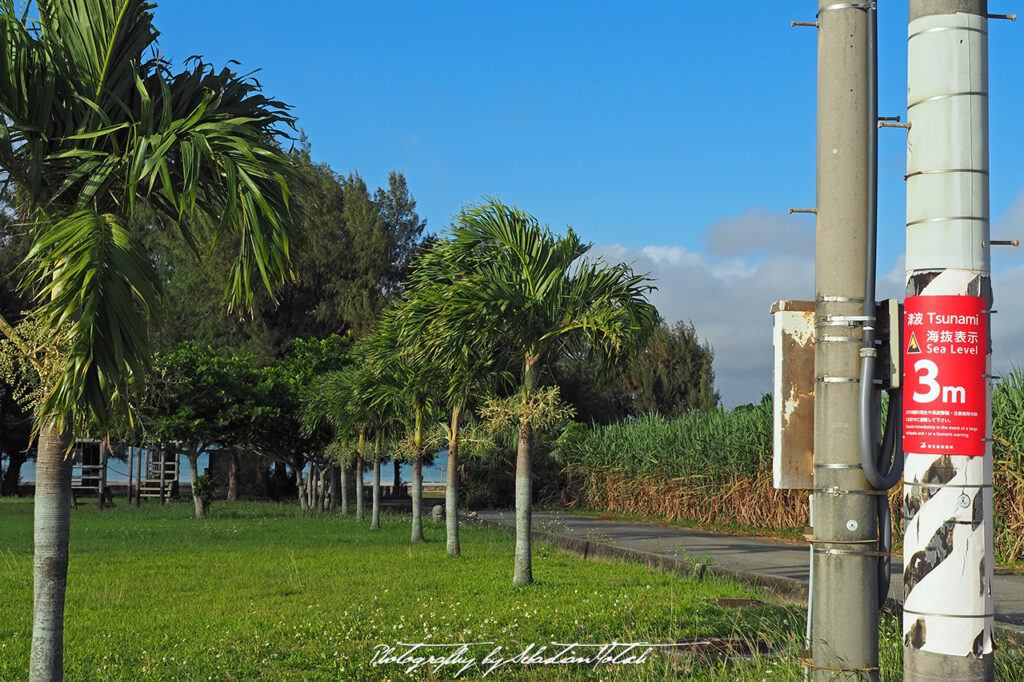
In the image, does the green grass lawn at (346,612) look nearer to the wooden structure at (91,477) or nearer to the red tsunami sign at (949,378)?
the red tsunami sign at (949,378)

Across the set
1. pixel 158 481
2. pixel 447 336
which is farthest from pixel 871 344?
pixel 158 481

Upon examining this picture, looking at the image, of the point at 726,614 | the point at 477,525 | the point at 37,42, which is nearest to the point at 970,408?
the point at 37,42

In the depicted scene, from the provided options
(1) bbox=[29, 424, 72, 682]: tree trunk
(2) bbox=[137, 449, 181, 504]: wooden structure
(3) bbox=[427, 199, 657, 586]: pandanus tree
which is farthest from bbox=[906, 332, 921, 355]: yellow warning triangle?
(2) bbox=[137, 449, 181, 504]: wooden structure

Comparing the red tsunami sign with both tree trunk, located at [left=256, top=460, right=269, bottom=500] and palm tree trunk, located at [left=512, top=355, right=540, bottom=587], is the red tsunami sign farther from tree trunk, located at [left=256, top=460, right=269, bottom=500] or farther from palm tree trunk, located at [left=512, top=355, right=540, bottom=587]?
tree trunk, located at [left=256, top=460, right=269, bottom=500]

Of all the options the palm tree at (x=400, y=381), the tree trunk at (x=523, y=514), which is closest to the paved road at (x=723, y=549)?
the tree trunk at (x=523, y=514)

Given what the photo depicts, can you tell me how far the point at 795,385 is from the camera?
373cm

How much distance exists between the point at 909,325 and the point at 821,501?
2.36ft

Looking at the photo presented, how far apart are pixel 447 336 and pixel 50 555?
6.27 m

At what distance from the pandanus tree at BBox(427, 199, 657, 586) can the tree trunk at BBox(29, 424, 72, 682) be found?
19.8 feet

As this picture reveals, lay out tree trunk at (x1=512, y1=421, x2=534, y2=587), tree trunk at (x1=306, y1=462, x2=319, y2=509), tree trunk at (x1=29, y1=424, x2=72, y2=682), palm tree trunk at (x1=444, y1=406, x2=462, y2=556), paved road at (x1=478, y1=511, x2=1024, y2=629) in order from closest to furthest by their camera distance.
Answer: tree trunk at (x1=29, y1=424, x2=72, y2=682) → paved road at (x1=478, y1=511, x2=1024, y2=629) → tree trunk at (x1=512, y1=421, x2=534, y2=587) → palm tree trunk at (x1=444, y1=406, x2=462, y2=556) → tree trunk at (x1=306, y1=462, x2=319, y2=509)

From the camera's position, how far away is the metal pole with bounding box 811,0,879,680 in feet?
11.5

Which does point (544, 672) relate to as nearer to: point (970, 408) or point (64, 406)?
point (64, 406)

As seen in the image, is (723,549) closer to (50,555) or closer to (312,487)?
(50,555)

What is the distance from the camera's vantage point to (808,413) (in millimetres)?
3717
